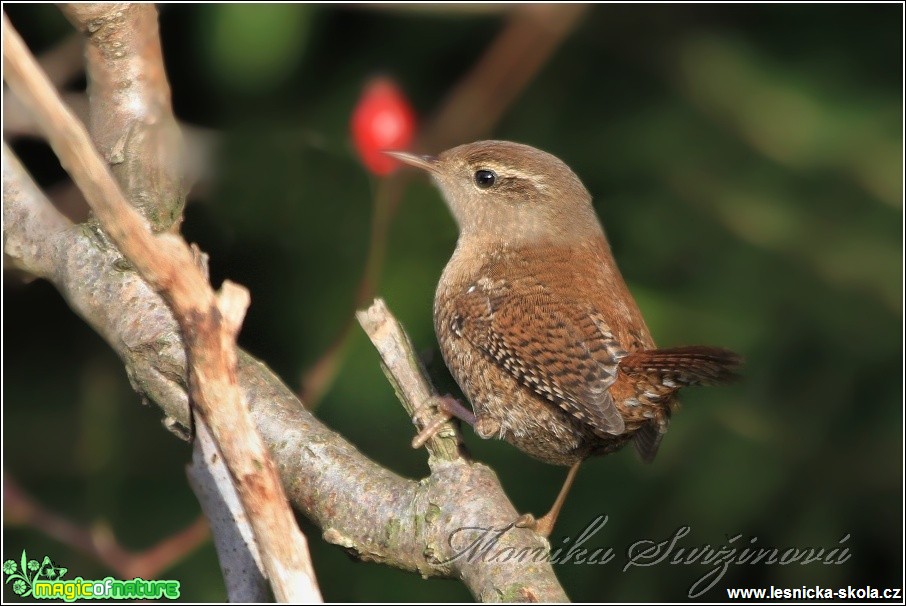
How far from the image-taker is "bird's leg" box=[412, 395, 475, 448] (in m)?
2.28

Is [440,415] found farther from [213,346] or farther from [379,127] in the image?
[379,127]

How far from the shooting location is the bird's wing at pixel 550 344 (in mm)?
2275

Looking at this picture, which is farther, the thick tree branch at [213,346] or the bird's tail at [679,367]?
the bird's tail at [679,367]

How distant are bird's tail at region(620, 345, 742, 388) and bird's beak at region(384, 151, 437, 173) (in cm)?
99

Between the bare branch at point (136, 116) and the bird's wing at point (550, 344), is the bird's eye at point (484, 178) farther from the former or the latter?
the bare branch at point (136, 116)

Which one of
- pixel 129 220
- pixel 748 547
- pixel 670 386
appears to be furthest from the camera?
pixel 748 547

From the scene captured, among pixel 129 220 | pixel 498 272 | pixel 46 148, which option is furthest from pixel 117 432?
pixel 129 220

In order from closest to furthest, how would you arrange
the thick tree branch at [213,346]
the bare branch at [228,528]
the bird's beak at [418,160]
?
the thick tree branch at [213,346]
the bare branch at [228,528]
the bird's beak at [418,160]

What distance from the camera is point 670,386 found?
7.49 ft

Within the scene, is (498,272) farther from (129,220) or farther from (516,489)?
(129,220)

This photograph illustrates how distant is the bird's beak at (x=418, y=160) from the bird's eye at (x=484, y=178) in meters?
0.14

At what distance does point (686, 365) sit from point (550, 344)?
0.38 m

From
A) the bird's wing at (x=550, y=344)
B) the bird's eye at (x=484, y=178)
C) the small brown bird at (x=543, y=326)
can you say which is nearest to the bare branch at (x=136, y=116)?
the small brown bird at (x=543, y=326)

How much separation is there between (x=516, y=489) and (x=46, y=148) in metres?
2.07
